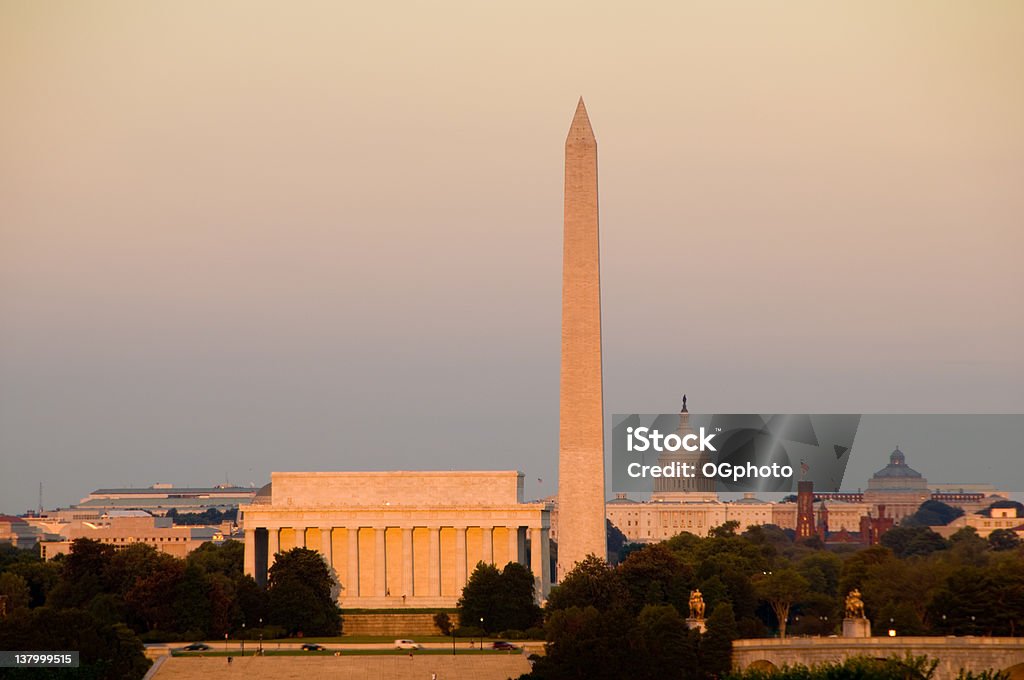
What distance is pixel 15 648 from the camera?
9562cm

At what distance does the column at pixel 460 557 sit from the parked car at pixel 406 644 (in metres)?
27.1

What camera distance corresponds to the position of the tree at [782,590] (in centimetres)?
12750

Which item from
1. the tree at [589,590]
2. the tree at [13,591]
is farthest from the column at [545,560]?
the tree at [13,591]

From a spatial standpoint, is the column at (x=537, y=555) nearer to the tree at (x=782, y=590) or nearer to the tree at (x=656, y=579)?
the tree at (x=782, y=590)

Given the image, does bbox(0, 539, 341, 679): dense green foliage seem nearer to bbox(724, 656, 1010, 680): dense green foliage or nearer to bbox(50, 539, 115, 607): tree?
bbox(50, 539, 115, 607): tree

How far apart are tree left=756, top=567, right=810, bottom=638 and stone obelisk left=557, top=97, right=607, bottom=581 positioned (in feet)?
37.8

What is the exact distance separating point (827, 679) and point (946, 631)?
22.1m

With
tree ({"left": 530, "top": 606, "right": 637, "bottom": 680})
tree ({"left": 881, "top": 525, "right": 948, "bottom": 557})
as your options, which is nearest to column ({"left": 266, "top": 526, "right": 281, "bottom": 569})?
tree ({"left": 530, "top": 606, "right": 637, "bottom": 680})

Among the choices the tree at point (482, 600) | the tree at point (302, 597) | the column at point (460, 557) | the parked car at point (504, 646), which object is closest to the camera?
the parked car at point (504, 646)

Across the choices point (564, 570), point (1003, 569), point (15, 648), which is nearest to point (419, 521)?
point (564, 570)

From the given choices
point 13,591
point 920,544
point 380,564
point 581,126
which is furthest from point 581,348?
point 920,544

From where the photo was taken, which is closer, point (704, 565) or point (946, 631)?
point (946, 631)

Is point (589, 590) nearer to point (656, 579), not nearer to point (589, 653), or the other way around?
point (656, 579)

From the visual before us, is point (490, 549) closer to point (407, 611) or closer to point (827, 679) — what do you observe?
point (407, 611)
